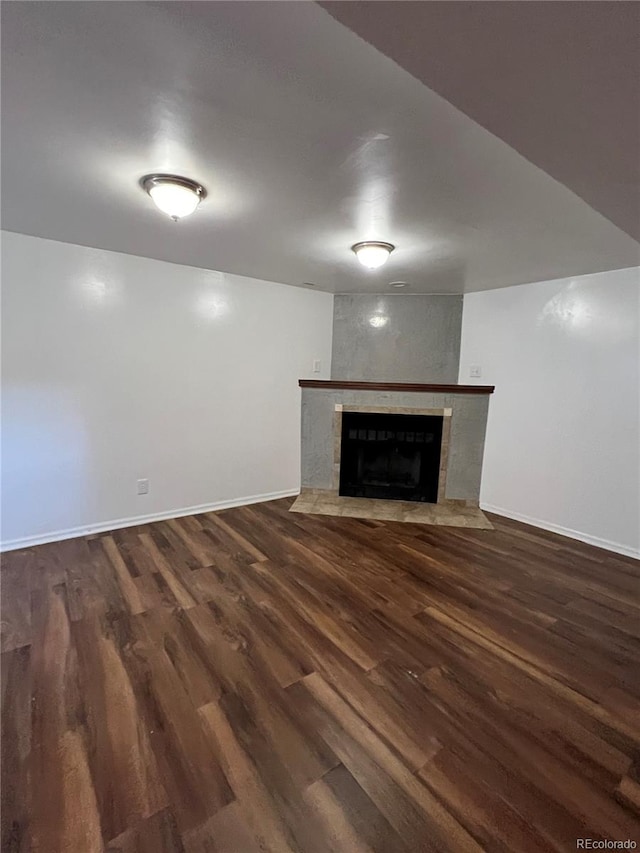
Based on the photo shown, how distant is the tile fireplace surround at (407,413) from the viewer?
382cm

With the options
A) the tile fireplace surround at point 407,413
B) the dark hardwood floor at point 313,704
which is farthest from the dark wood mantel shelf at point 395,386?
the dark hardwood floor at point 313,704

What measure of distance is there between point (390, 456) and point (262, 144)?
3.22m

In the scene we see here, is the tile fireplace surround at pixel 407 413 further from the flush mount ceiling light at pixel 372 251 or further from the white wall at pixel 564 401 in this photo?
the flush mount ceiling light at pixel 372 251

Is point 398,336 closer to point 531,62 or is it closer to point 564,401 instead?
point 564,401

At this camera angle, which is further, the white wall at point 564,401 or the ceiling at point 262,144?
the white wall at point 564,401

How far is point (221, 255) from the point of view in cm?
288

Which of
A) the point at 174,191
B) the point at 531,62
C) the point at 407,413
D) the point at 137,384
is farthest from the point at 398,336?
the point at 531,62

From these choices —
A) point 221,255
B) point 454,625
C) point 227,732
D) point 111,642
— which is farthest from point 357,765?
point 221,255

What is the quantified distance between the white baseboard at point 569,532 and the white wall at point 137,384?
86.1 inches

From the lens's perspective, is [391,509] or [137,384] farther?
[391,509]

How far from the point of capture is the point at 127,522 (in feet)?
10.4

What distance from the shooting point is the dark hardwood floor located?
1.10 m

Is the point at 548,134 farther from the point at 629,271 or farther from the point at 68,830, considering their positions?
the point at 629,271

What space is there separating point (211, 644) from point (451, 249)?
9.01ft
